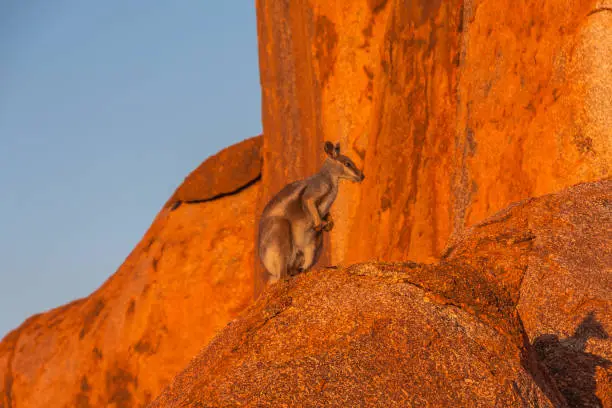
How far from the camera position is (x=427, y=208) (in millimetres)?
14820

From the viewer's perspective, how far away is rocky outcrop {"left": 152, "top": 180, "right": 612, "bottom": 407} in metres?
5.18

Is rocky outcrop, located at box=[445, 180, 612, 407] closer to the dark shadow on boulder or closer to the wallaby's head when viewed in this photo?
the dark shadow on boulder

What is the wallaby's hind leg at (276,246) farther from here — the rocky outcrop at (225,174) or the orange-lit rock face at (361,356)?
the rocky outcrop at (225,174)

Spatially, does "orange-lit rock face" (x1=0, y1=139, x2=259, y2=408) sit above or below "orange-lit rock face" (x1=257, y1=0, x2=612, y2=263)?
below

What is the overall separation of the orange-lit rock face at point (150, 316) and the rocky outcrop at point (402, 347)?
1195 cm

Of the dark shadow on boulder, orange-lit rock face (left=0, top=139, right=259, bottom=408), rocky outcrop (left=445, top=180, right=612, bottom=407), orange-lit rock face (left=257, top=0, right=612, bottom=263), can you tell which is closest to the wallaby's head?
rocky outcrop (left=445, top=180, right=612, bottom=407)

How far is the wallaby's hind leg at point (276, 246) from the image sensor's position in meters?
8.45

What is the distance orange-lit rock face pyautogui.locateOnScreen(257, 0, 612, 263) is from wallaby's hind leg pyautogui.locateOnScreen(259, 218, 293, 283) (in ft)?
12.6

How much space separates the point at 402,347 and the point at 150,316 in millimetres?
14006

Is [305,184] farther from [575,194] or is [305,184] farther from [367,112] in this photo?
[367,112]

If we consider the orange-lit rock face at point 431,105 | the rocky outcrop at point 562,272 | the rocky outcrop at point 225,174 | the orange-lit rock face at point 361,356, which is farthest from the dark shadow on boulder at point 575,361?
the rocky outcrop at point 225,174

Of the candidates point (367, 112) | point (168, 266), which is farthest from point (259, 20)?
point (168, 266)

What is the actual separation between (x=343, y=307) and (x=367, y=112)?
1060cm

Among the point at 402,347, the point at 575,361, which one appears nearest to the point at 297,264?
the point at 575,361
